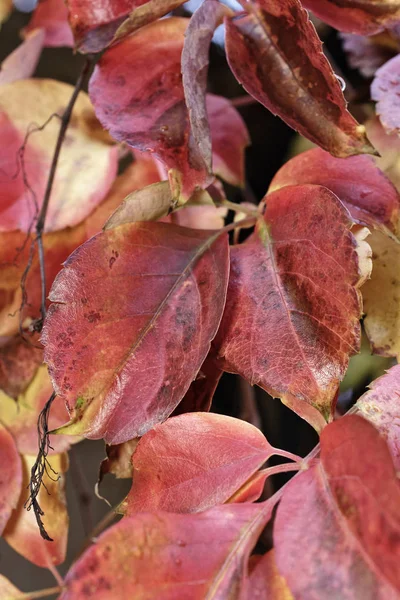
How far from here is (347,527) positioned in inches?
6.5

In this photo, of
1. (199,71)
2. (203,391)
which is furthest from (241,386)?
(199,71)

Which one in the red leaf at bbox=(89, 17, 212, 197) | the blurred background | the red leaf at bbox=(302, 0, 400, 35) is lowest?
the blurred background

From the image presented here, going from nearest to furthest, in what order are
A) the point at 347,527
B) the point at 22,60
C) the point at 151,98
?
the point at 347,527
the point at 151,98
the point at 22,60

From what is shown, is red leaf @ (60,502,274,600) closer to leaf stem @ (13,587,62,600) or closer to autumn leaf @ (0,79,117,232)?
leaf stem @ (13,587,62,600)

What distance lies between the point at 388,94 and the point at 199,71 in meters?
0.12

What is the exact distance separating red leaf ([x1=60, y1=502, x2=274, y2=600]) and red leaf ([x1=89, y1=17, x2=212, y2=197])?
127 mm

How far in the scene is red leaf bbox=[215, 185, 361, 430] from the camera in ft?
0.69

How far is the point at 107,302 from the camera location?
228 mm

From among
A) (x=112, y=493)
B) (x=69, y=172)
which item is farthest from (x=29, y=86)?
(x=112, y=493)

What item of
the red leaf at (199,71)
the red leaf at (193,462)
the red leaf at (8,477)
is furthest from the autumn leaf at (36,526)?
the red leaf at (199,71)

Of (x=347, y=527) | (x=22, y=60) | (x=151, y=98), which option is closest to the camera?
(x=347, y=527)

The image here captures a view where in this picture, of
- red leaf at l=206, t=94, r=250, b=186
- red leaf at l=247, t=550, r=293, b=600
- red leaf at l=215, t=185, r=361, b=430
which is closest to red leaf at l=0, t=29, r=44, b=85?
red leaf at l=206, t=94, r=250, b=186

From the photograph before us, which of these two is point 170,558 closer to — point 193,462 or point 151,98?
point 193,462

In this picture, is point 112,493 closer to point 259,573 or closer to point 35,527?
point 35,527
